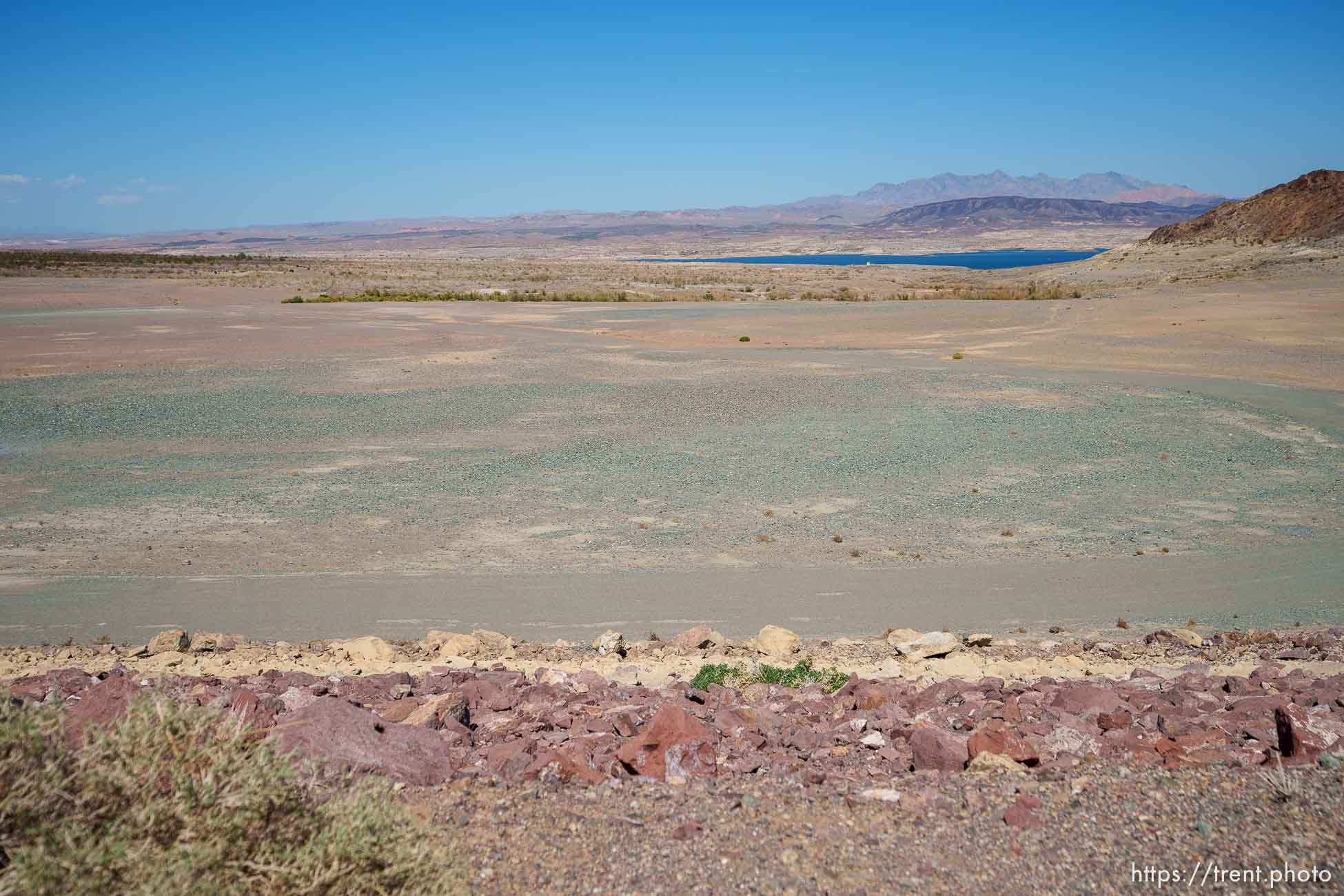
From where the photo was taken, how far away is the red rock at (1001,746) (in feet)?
14.8

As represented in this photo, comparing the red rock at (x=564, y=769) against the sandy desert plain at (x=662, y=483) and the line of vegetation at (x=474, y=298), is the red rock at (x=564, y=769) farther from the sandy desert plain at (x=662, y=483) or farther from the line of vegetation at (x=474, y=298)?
the line of vegetation at (x=474, y=298)

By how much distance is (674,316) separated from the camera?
3888 cm

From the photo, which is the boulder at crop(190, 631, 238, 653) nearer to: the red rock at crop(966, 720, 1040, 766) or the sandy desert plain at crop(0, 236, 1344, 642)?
the sandy desert plain at crop(0, 236, 1344, 642)

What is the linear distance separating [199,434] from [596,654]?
10.8 m

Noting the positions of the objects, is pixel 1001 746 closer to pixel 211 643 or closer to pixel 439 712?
pixel 439 712

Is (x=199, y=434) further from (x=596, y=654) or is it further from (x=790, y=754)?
(x=790, y=754)

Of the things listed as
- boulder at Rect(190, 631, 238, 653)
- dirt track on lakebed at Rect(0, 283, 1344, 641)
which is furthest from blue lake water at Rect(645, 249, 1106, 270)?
boulder at Rect(190, 631, 238, 653)

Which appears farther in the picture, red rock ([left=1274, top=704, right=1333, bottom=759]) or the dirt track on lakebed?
the dirt track on lakebed

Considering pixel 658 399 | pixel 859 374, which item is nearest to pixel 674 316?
pixel 859 374

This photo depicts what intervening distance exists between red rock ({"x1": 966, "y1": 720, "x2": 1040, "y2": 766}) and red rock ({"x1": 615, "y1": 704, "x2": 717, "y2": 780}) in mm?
1260

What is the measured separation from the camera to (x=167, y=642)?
681cm

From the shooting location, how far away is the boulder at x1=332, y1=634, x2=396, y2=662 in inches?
266

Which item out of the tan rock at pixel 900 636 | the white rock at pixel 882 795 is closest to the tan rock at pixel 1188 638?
the tan rock at pixel 900 636

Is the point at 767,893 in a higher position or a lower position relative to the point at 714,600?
higher
